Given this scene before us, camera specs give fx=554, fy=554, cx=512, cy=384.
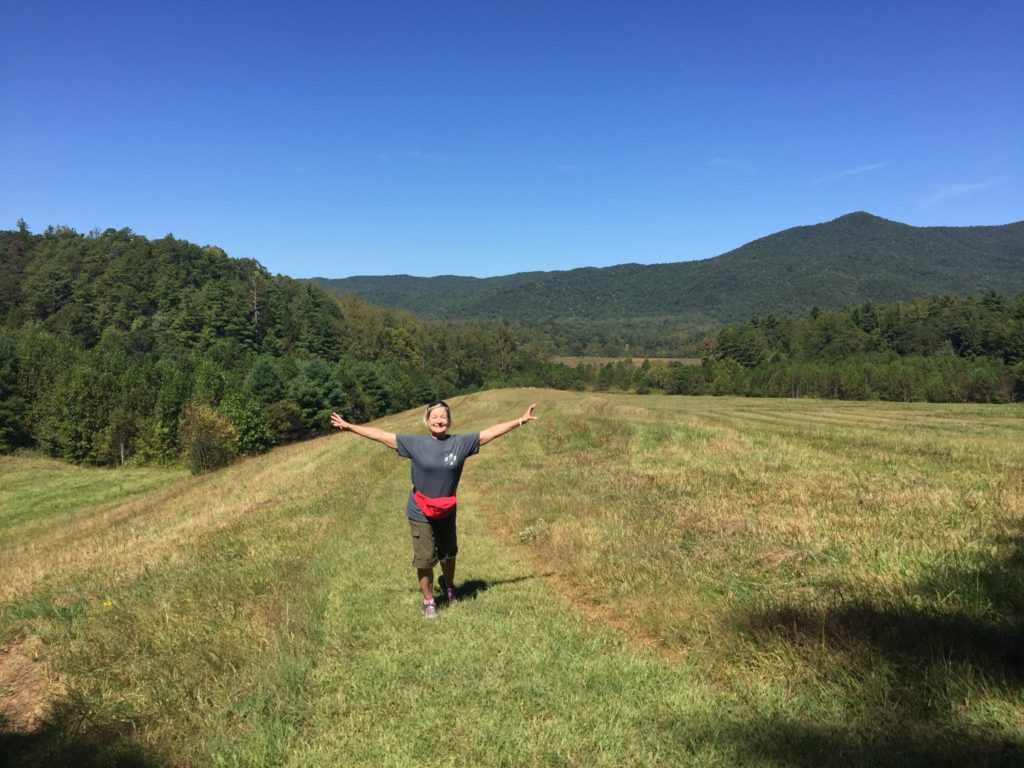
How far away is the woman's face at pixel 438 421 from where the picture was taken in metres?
6.83

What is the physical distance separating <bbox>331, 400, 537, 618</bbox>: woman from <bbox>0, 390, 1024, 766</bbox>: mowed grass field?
659 mm

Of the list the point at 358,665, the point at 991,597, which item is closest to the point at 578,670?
the point at 358,665

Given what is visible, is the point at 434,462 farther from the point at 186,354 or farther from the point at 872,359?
the point at 872,359

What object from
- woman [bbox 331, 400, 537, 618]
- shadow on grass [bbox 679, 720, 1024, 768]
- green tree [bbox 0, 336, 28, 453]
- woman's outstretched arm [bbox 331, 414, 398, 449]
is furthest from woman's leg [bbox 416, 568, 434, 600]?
green tree [bbox 0, 336, 28, 453]

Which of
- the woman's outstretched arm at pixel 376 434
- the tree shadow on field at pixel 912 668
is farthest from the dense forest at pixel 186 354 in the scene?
the tree shadow on field at pixel 912 668

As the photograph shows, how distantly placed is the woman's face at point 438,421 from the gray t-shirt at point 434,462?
94mm

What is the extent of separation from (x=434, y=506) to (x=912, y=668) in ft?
15.7

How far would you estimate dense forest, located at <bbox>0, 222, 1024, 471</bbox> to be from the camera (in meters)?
63.2

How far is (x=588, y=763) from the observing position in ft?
12.3

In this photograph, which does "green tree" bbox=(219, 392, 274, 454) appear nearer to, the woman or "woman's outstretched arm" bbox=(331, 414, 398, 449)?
"woman's outstretched arm" bbox=(331, 414, 398, 449)

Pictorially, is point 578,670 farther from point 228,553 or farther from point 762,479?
point 762,479

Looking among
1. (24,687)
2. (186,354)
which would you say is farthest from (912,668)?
(186,354)

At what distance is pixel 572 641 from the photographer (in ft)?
18.6

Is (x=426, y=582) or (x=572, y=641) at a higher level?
(x=426, y=582)
